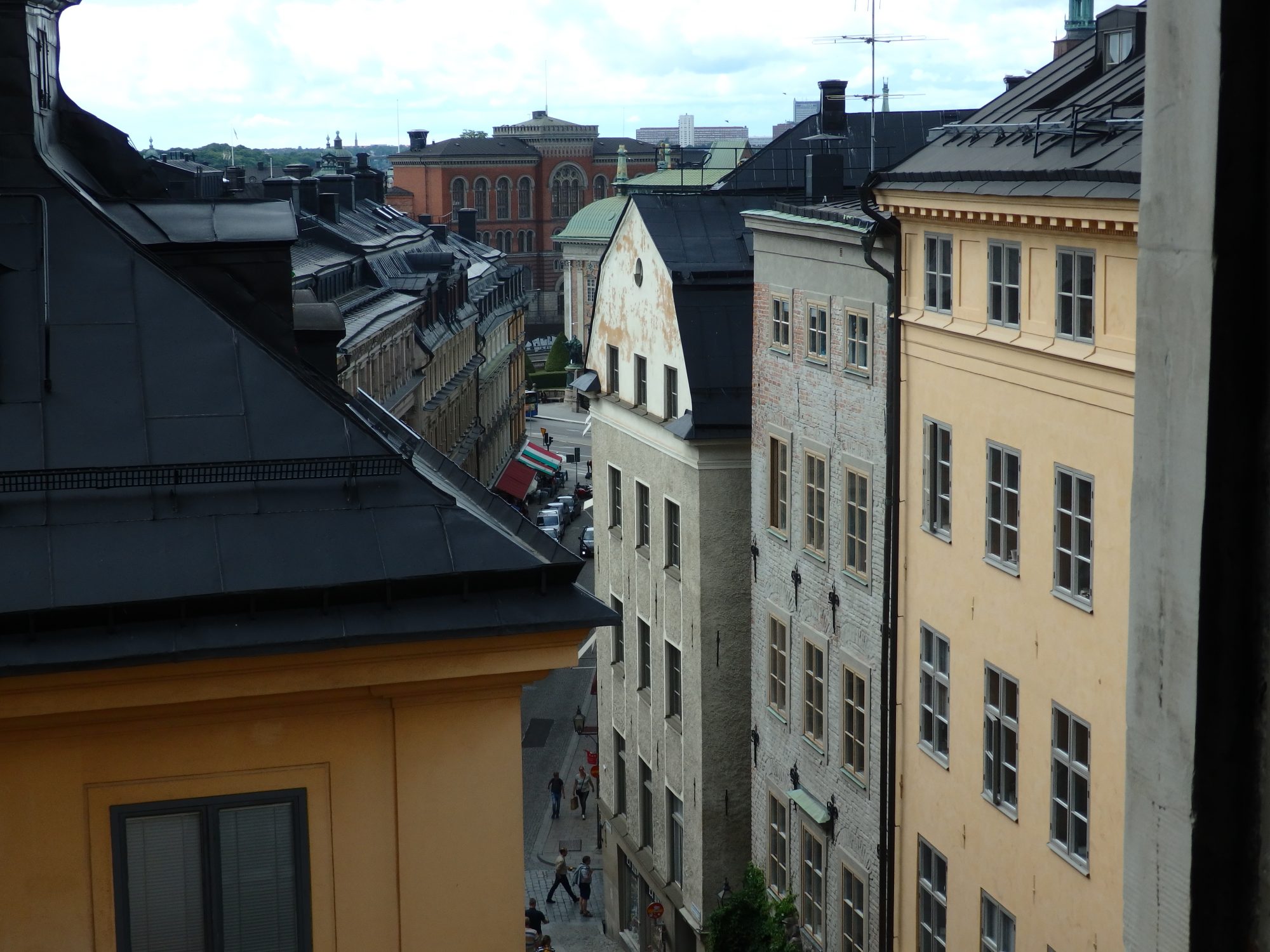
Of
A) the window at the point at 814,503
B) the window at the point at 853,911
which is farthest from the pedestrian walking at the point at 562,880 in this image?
the window at the point at 814,503

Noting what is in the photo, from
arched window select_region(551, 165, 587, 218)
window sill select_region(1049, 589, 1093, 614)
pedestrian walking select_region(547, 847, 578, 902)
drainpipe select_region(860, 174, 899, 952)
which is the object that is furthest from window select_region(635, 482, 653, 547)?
arched window select_region(551, 165, 587, 218)

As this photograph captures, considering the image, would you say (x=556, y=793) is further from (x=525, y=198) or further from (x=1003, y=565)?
(x=525, y=198)

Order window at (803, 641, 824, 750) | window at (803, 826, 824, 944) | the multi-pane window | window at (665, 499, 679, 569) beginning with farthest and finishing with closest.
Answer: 1. window at (665, 499, 679, 569)
2. window at (803, 826, 824, 944)
3. window at (803, 641, 824, 750)
4. the multi-pane window

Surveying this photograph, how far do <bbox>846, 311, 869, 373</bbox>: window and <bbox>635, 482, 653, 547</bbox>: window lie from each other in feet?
31.5

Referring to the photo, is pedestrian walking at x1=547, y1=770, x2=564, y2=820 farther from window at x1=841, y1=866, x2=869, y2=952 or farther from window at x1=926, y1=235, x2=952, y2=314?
window at x1=926, y1=235, x2=952, y2=314

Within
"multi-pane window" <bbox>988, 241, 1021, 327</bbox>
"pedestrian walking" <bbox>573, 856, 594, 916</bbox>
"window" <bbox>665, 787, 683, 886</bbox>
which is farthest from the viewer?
"pedestrian walking" <bbox>573, 856, 594, 916</bbox>

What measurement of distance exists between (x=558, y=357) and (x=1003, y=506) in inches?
4424

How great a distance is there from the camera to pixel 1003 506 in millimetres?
19484

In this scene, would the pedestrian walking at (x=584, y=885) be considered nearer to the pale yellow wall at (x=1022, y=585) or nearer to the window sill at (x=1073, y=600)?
the pale yellow wall at (x=1022, y=585)

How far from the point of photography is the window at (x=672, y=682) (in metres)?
31.2

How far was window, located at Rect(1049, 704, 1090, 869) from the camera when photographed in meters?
18.1

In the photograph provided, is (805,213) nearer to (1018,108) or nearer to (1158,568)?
(1018,108)

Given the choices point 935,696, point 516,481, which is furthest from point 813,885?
point 516,481

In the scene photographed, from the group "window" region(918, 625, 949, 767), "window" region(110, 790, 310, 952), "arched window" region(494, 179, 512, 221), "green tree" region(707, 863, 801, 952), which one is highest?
"arched window" region(494, 179, 512, 221)
